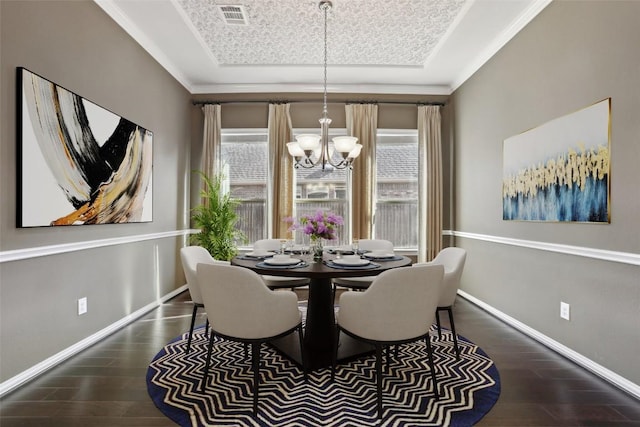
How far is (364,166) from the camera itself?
4.91 meters

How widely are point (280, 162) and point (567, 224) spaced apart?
3.52m

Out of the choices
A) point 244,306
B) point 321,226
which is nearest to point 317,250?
point 321,226

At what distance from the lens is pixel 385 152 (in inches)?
202

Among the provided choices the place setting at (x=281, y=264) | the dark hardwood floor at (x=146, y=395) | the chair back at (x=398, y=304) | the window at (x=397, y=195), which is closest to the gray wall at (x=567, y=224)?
the dark hardwood floor at (x=146, y=395)

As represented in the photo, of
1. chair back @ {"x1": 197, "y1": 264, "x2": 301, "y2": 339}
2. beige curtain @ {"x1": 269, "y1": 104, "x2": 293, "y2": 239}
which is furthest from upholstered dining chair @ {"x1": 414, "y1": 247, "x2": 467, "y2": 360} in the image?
beige curtain @ {"x1": 269, "y1": 104, "x2": 293, "y2": 239}

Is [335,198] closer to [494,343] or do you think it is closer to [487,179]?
[487,179]

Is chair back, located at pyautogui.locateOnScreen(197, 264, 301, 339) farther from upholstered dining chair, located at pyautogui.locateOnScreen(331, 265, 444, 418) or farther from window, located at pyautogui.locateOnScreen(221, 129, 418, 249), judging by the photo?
window, located at pyautogui.locateOnScreen(221, 129, 418, 249)

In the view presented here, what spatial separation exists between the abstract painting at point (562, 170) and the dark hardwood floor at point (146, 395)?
1.13m

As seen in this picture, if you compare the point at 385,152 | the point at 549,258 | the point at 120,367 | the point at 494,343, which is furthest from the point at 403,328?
the point at 385,152

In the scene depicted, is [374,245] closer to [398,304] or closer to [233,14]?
[398,304]

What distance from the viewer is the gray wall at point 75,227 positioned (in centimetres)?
210

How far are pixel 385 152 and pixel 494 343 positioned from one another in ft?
10.1

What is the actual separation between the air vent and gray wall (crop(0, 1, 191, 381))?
39.8 inches

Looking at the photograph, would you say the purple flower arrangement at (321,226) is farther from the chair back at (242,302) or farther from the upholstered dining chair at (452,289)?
the upholstered dining chair at (452,289)
